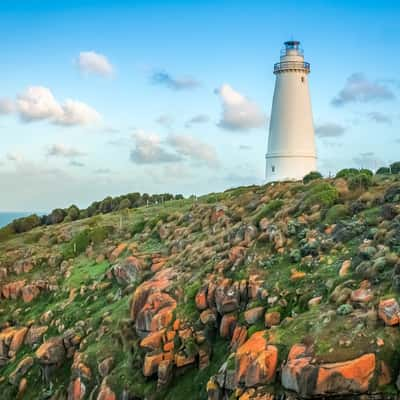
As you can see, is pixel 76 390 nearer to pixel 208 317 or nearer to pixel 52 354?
pixel 52 354

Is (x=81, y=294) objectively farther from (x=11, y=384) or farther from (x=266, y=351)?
(x=266, y=351)

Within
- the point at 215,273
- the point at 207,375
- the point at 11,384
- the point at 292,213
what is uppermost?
the point at 292,213

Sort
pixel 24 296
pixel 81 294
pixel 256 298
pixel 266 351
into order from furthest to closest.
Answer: pixel 24 296
pixel 81 294
pixel 256 298
pixel 266 351

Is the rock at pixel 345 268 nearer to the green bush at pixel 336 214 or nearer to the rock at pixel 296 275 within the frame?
the rock at pixel 296 275

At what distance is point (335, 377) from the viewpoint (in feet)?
71.1

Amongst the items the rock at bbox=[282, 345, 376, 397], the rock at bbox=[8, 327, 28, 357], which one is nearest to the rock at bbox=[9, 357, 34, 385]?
the rock at bbox=[8, 327, 28, 357]

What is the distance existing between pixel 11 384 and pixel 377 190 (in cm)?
2720

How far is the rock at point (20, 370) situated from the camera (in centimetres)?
3891

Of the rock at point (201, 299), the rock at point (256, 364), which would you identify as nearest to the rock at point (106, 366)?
the rock at point (201, 299)

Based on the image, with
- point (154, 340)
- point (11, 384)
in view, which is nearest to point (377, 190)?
point (154, 340)

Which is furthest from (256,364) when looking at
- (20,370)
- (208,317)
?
(20,370)

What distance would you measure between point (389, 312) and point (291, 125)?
38.9m

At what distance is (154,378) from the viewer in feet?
102

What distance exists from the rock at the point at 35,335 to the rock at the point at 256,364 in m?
21.4
